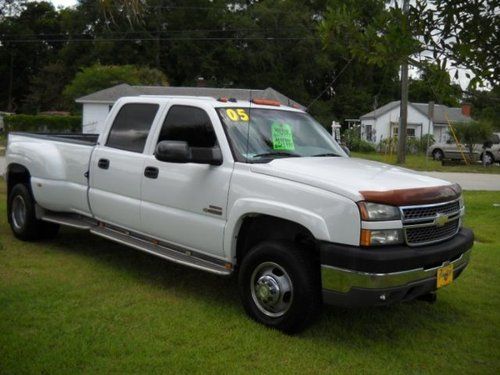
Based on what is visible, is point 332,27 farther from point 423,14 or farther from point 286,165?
point 286,165

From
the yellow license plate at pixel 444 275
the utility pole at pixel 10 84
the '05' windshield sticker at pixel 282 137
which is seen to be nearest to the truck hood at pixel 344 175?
the '05' windshield sticker at pixel 282 137

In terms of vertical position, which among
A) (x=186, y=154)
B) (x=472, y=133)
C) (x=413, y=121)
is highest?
(x=413, y=121)

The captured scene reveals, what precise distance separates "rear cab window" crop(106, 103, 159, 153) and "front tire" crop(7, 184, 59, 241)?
5.31 feet

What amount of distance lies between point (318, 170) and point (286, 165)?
271mm

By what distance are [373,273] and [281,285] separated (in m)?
0.81

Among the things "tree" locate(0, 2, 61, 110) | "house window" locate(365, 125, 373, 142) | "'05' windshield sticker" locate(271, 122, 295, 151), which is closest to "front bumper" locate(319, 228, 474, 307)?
"'05' windshield sticker" locate(271, 122, 295, 151)

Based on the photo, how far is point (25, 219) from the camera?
733 centimetres

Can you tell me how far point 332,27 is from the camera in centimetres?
394

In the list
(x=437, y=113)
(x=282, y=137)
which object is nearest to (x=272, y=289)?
(x=282, y=137)

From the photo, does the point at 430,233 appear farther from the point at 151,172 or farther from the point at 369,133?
the point at 369,133

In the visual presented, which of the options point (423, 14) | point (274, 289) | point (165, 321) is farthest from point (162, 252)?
point (423, 14)

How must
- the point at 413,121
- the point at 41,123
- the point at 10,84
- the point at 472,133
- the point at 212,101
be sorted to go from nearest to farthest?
the point at 212,101 < the point at 472,133 < the point at 41,123 < the point at 413,121 < the point at 10,84

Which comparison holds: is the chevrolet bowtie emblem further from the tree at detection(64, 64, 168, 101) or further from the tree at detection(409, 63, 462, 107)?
the tree at detection(64, 64, 168, 101)

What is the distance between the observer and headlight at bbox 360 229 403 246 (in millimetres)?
4176
